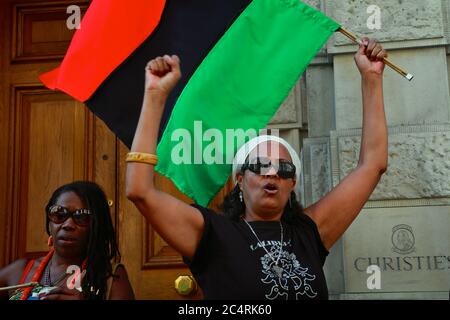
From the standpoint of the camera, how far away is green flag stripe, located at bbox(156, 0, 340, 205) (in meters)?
4.49

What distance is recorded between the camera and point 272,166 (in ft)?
13.9

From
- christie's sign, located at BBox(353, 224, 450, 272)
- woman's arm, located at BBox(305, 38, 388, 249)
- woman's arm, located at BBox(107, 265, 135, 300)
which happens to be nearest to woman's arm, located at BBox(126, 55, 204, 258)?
woman's arm, located at BBox(107, 265, 135, 300)

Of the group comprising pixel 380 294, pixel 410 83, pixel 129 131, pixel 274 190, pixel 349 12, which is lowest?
pixel 380 294

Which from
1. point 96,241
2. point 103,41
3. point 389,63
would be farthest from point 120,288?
point 389,63

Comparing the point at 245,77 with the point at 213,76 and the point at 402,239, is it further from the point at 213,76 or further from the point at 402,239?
the point at 402,239

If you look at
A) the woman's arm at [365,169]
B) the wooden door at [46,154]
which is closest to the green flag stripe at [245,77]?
the woman's arm at [365,169]

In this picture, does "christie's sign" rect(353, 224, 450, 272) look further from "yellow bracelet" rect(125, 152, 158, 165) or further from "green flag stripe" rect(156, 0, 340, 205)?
"yellow bracelet" rect(125, 152, 158, 165)

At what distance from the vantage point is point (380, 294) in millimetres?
5000

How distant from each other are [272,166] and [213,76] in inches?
26.0

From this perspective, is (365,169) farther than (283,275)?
Yes

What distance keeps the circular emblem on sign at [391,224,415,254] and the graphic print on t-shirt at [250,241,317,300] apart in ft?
→ 3.82

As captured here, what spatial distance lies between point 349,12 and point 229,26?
999mm
